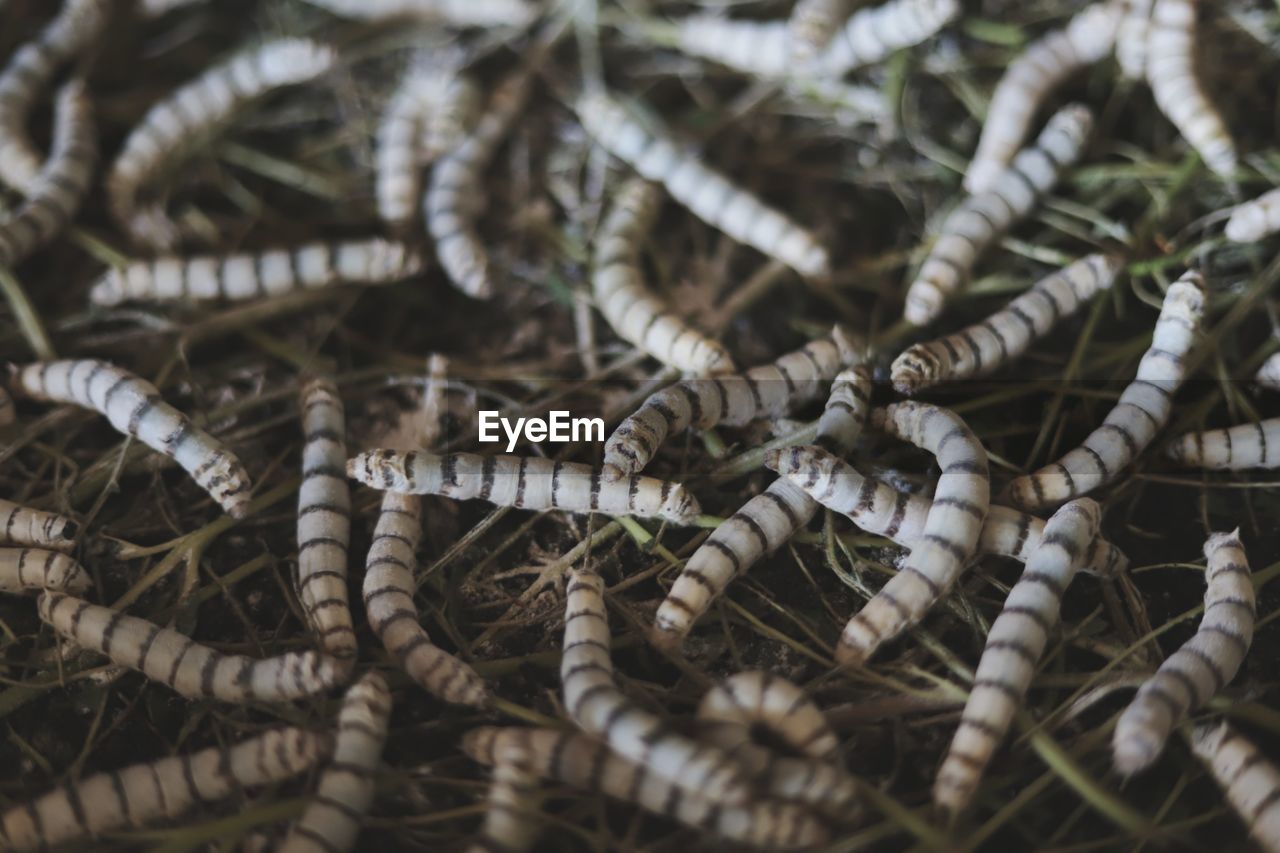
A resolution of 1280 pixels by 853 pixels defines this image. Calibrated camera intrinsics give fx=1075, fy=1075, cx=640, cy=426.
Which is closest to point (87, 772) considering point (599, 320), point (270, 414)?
point (270, 414)

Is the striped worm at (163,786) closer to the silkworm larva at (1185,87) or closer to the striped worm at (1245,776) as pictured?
the striped worm at (1245,776)

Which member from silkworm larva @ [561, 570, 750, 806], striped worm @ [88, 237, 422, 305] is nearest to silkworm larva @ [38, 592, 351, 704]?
silkworm larva @ [561, 570, 750, 806]

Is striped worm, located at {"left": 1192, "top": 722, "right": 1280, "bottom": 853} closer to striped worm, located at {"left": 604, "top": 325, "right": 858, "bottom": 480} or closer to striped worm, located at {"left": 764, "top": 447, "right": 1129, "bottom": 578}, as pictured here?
striped worm, located at {"left": 764, "top": 447, "right": 1129, "bottom": 578}

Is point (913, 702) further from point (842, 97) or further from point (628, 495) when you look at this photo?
point (842, 97)

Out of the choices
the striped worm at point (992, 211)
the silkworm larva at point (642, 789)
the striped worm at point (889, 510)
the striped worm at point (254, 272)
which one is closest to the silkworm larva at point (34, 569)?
the striped worm at point (254, 272)

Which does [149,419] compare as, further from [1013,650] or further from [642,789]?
[1013,650]

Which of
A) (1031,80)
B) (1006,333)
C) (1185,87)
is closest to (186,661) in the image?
(1006,333)
